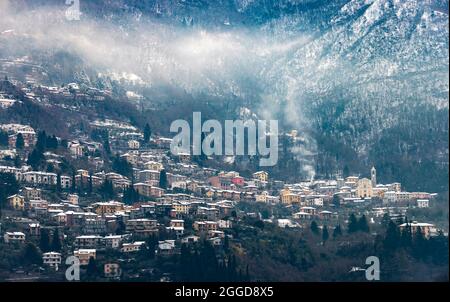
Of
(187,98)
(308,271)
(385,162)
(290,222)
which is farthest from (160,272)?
(187,98)

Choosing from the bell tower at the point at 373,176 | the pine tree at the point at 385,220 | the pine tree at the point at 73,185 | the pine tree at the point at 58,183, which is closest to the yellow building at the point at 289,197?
the bell tower at the point at 373,176

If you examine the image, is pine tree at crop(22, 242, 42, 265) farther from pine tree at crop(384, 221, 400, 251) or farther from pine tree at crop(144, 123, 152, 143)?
pine tree at crop(144, 123, 152, 143)

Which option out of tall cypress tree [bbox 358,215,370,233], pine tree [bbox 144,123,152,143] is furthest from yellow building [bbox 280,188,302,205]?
pine tree [bbox 144,123,152,143]

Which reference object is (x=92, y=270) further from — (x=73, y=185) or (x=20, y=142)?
(x=20, y=142)

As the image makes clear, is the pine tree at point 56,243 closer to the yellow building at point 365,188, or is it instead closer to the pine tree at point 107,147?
the pine tree at point 107,147

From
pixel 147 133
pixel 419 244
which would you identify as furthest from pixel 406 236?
pixel 147 133
